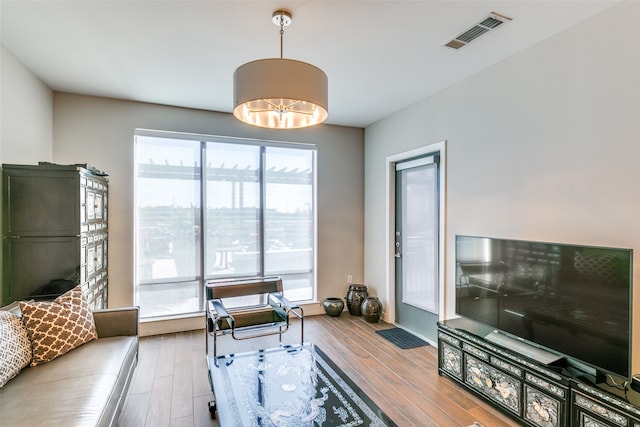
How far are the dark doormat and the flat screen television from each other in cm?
99

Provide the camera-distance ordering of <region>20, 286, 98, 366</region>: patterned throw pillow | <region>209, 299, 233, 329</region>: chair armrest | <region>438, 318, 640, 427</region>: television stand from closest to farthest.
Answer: <region>438, 318, 640, 427</region>: television stand
<region>20, 286, 98, 366</region>: patterned throw pillow
<region>209, 299, 233, 329</region>: chair armrest

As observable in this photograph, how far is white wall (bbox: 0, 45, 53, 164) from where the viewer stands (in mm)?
2555

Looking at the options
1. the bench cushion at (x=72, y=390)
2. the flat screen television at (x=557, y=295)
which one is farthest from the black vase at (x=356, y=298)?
the bench cushion at (x=72, y=390)

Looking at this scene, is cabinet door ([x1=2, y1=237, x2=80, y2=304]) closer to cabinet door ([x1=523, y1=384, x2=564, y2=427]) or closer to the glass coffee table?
the glass coffee table

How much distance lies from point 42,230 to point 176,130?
1.81 metres

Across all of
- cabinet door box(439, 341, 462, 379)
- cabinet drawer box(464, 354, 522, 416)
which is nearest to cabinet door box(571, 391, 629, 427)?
cabinet drawer box(464, 354, 522, 416)

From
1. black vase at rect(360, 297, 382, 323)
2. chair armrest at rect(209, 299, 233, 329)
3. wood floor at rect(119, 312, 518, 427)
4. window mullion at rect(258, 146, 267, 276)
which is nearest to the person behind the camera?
wood floor at rect(119, 312, 518, 427)

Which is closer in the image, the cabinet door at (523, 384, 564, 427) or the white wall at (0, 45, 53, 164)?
the cabinet door at (523, 384, 564, 427)

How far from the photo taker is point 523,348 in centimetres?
233

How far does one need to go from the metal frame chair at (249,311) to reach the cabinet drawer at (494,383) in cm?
150

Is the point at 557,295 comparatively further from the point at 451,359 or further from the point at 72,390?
the point at 72,390

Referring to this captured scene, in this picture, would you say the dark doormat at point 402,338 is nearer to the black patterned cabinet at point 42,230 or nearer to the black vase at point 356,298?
the black vase at point 356,298

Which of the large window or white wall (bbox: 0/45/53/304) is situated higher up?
white wall (bbox: 0/45/53/304)

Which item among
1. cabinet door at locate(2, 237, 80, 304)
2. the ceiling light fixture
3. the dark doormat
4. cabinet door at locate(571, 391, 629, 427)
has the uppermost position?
the ceiling light fixture
